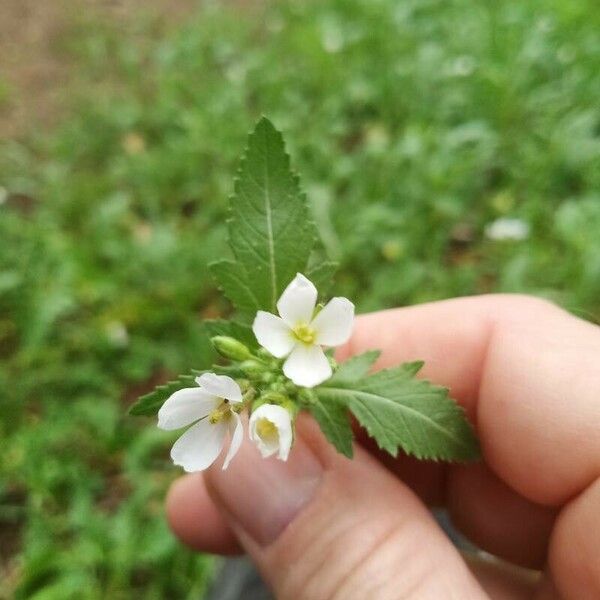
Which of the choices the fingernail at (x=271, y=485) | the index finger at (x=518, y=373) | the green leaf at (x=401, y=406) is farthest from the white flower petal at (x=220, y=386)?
the index finger at (x=518, y=373)

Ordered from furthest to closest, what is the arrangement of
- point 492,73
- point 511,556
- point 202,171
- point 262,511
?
point 202,171
point 492,73
point 511,556
point 262,511

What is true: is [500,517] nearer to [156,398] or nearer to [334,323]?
[334,323]

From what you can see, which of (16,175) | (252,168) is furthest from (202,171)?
(252,168)

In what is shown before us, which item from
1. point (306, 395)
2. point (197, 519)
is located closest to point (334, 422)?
point (306, 395)

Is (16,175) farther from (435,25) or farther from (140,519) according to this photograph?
(435,25)

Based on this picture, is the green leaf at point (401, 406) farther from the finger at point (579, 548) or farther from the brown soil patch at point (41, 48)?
the brown soil patch at point (41, 48)
